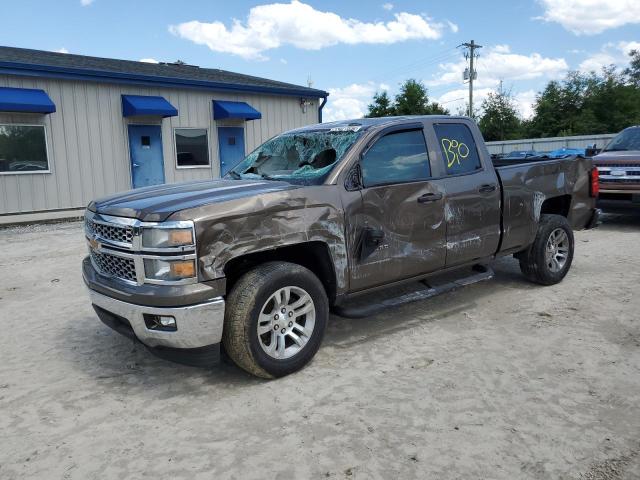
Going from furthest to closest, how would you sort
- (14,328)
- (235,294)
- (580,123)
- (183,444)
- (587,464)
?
(580,123) < (14,328) < (235,294) < (183,444) < (587,464)

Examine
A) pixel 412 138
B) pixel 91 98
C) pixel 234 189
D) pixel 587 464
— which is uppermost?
pixel 91 98

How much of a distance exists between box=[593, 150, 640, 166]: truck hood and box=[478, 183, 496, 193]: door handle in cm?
600

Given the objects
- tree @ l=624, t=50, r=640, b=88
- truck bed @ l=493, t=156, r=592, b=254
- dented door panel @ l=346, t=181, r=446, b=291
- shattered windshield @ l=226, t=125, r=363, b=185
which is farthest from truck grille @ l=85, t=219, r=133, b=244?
tree @ l=624, t=50, r=640, b=88

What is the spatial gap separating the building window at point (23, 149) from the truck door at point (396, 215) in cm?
1134

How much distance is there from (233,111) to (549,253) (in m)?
11.6

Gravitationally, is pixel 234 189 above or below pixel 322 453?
above

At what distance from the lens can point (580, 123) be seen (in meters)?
44.5

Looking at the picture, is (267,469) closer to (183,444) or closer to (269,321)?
(183,444)

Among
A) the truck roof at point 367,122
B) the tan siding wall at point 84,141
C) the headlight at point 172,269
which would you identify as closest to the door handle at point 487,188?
the truck roof at point 367,122

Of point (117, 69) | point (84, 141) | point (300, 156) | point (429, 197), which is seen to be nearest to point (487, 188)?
point (429, 197)

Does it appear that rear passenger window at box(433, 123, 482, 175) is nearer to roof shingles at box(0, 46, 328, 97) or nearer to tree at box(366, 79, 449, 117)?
roof shingles at box(0, 46, 328, 97)

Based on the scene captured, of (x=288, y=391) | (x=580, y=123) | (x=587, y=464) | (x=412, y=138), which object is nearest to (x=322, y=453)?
(x=288, y=391)

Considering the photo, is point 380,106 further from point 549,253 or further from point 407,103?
point 549,253

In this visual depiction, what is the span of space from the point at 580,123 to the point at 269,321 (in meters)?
48.0
